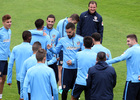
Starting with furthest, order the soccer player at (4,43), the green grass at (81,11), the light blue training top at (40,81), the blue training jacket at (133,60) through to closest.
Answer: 1. the green grass at (81,11)
2. the soccer player at (4,43)
3. the blue training jacket at (133,60)
4. the light blue training top at (40,81)

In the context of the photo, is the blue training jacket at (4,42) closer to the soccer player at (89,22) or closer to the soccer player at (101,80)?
the soccer player at (89,22)

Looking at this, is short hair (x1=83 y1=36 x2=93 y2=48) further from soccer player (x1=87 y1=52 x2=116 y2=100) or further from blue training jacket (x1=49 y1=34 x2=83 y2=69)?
soccer player (x1=87 y1=52 x2=116 y2=100)

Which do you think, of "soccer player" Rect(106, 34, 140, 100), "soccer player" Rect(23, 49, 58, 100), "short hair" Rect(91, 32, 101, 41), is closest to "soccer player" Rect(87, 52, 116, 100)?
"soccer player" Rect(23, 49, 58, 100)

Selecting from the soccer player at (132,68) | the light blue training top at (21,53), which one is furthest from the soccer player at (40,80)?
the soccer player at (132,68)

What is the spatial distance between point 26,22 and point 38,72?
1459cm

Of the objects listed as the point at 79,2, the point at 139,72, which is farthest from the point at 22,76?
the point at 79,2

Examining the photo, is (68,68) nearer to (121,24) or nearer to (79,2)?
(121,24)

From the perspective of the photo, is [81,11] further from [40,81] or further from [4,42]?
[40,81]

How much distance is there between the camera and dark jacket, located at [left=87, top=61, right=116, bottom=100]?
22.6 ft

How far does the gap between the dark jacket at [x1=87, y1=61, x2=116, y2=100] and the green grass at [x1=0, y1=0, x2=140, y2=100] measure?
7420 millimetres

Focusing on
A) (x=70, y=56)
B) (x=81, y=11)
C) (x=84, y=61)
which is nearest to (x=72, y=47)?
(x=70, y=56)

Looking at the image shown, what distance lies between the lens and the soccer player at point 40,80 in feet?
21.2

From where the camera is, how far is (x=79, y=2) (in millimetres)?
26031

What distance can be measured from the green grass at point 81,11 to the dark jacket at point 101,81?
7420mm
